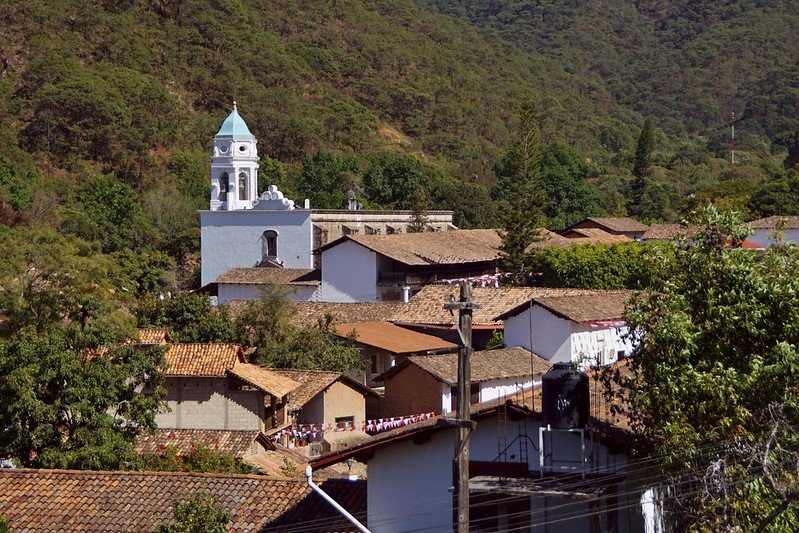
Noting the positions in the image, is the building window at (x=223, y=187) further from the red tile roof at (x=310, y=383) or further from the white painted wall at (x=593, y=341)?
the white painted wall at (x=593, y=341)

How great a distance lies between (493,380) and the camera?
2781cm

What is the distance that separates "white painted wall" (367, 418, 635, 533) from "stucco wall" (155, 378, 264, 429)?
1210 centimetres

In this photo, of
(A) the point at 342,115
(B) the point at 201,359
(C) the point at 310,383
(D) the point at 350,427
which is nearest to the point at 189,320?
(C) the point at 310,383

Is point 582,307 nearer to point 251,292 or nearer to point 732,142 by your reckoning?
point 251,292

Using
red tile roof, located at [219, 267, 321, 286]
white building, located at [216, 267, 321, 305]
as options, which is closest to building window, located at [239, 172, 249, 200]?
red tile roof, located at [219, 267, 321, 286]

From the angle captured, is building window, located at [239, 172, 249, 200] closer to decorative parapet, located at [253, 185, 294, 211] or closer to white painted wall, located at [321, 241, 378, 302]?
decorative parapet, located at [253, 185, 294, 211]

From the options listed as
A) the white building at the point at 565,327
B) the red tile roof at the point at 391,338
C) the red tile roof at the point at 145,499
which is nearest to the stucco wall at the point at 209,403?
the white building at the point at 565,327

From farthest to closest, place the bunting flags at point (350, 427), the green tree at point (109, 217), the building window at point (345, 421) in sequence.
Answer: the green tree at point (109, 217), the building window at point (345, 421), the bunting flags at point (350, 427)

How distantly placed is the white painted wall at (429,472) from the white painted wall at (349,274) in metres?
30.7

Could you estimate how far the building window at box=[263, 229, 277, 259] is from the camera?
55.8 metres

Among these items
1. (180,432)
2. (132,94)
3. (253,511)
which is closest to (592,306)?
(180,432)

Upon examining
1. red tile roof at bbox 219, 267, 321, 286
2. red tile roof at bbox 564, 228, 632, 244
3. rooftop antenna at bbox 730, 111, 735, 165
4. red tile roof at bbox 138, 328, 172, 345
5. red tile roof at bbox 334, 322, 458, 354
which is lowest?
red tile roof at bbox 334, 322, 458, 354

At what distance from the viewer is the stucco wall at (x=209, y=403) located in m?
27.3

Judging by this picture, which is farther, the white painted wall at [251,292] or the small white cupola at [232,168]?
the small white cupola at [232,168]
